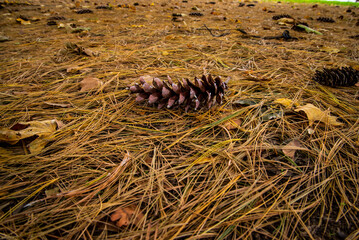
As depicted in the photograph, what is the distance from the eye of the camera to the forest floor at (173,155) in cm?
62

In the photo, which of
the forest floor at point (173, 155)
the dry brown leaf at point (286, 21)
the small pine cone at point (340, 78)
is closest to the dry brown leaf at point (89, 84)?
the forest floor at point (173, 155)

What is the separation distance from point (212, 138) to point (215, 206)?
Result: 0.38 m

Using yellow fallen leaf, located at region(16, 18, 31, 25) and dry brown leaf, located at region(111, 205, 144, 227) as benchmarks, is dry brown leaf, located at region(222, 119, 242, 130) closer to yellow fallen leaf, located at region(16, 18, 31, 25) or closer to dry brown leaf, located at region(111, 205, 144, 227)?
dry brown leaf, located at region(111, 205, 144, 227)

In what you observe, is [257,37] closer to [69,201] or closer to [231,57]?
[231,57]

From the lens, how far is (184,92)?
3.56 feet

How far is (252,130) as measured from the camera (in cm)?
98

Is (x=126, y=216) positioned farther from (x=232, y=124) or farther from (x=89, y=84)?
(x=89, y=84)

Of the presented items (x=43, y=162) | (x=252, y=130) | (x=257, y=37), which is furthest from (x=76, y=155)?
(x=257, y=37)

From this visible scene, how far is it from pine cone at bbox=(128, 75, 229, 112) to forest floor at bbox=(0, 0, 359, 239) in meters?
0.09

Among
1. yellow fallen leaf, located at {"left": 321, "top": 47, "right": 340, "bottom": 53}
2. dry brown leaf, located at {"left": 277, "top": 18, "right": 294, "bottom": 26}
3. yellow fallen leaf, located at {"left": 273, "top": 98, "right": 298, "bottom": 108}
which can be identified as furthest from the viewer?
dry brown leaf, located at {"left": 277, "top": 18, "right": 294, "bottom": 26}

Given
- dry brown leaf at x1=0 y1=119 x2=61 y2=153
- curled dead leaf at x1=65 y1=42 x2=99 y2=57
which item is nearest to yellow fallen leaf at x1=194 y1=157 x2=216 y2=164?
dry brown leaf at x1=0 y1=119 x2=61 y2=153

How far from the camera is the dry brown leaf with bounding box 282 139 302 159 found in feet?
2.78

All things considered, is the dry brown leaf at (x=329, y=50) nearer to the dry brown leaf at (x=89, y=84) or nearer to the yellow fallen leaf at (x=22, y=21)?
the dry brown leaf at (x=89, y=84)

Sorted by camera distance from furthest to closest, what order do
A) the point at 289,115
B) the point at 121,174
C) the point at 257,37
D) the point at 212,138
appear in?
the point at 257,37, the point at 289,115, the point at 212,138, the point at 121,174
